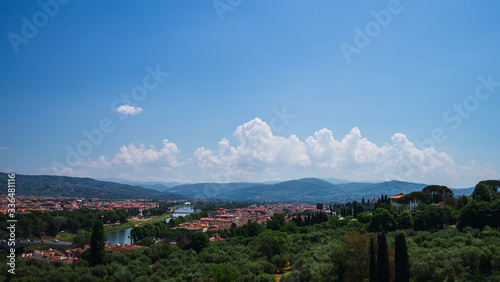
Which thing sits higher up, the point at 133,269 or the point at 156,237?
the point at 133,269

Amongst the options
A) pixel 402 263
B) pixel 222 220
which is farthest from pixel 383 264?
pixel 222 220

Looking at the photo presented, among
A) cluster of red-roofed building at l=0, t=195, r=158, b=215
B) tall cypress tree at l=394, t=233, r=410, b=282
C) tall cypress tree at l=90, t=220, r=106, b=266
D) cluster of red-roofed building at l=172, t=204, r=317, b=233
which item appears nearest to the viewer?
tall cypress tree at l=394, t=233, r=410, b=282

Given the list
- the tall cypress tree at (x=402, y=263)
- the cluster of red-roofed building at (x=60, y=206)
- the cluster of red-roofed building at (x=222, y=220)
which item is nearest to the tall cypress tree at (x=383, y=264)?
the tall cypress tree at (x=402, y=263)

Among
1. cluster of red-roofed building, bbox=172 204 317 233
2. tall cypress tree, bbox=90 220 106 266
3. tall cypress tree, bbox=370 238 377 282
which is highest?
tall cypress tree, bbox=370 238 377 282

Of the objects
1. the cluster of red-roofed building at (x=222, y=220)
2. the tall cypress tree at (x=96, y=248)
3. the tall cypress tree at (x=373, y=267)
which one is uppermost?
the tall cypress tree at (x=373, y=267)

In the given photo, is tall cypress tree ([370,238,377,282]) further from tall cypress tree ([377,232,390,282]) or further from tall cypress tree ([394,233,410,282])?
tall cypress tree ([394,233,410,282])

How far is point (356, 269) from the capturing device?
18266mm

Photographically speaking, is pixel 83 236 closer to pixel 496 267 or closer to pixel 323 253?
pixel 323 253

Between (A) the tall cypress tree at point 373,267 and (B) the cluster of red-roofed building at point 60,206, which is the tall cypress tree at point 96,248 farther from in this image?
(B) the cluster of red-roofed building at point 60,206

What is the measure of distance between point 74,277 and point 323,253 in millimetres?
17515

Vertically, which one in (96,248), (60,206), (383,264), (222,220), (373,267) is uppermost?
(383,264)

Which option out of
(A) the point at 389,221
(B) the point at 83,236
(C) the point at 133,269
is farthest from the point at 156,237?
(A) the point at 389,221

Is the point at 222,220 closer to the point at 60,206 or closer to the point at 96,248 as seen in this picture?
the point at 96,248

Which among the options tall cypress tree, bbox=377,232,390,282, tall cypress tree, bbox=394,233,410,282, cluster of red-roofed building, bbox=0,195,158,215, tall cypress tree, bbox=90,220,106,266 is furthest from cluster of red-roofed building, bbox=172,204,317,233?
tall cypress tree, bbox=394,233,410,282
